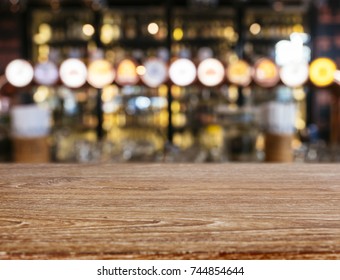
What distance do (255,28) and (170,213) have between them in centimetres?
909

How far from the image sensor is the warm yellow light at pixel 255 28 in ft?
30.7

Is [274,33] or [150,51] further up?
[274,33]

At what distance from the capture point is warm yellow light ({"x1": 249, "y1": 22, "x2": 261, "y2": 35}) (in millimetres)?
9352

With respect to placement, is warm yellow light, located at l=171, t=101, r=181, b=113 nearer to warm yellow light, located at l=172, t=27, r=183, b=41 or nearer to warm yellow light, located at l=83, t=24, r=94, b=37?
warm yellow light, located at l=172, t=27, r=183, b=41

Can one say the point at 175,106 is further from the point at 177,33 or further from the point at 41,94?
the point at 41,94

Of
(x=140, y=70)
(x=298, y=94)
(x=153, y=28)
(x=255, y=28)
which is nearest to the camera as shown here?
(x=140, y=70)

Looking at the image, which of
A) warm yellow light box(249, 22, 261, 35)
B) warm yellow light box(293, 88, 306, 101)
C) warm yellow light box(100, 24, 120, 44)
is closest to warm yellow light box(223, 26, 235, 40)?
warm yellow light box(249, 22, 261, 35)

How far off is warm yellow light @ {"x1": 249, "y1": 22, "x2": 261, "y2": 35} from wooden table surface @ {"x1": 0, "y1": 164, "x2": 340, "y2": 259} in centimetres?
868

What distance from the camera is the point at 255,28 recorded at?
9359mm

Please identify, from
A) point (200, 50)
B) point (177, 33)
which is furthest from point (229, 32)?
point (177, 33)

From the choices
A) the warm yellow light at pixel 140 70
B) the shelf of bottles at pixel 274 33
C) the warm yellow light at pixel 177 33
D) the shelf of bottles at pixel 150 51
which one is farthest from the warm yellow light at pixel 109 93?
the warm yellow light at pixel 140 70

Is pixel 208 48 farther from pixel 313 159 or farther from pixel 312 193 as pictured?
pixel 312 193

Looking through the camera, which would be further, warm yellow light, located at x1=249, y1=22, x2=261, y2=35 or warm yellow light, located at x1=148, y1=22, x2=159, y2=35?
warm yellow light, located at x1=249, y1=22, x2=261, y2=35

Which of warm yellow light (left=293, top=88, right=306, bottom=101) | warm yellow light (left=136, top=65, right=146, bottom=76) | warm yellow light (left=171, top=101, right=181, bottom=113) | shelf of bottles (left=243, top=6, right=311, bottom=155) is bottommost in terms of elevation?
warm yellow light (left=171, top=101, right=181, bottom=113)
